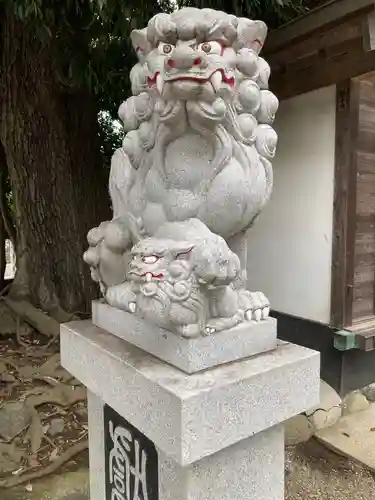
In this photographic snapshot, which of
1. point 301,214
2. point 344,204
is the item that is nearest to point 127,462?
point 344,204

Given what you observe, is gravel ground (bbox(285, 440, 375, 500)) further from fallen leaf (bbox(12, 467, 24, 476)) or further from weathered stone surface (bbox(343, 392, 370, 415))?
fallen leaf (bbox(12, 467, 24, 476))

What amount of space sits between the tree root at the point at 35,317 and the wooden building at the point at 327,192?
6.64 feet

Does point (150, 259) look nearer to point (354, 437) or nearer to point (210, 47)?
point (210, 47)

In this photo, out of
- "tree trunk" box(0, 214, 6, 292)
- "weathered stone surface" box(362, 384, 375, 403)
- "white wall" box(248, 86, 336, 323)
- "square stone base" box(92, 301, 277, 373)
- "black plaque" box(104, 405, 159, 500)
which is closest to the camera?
"square stone base" box(92, 301, 277, 373)

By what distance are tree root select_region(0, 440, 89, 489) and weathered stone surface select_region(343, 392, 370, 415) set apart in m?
2.02

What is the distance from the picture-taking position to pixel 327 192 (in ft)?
11.0

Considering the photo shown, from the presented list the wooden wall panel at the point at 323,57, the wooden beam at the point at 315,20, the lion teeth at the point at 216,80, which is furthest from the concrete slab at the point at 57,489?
the wooden beam at the point at 315,20

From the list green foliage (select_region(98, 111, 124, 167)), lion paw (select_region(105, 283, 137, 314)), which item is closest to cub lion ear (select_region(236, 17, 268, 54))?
lion paw (select_region(105, 283, 137, 314))

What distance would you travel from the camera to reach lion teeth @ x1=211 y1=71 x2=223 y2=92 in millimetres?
1339

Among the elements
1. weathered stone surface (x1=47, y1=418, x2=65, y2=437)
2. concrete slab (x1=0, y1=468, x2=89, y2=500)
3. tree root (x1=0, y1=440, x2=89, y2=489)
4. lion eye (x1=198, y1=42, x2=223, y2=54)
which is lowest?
concrete slab (x1=0, y1=468, x2=89, y2=500)

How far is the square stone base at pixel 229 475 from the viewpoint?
139 cm

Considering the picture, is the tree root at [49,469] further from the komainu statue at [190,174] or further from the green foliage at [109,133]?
the green foliage at [109,133]

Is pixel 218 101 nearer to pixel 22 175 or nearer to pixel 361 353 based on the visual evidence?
pixel 361 353

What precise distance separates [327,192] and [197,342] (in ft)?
7.77
